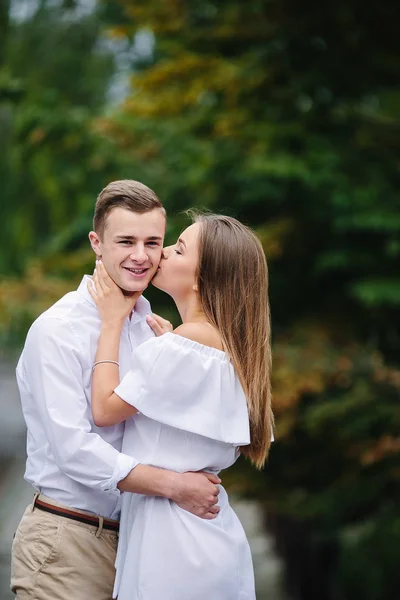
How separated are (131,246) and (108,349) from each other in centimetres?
33

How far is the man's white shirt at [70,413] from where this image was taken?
8.74ft

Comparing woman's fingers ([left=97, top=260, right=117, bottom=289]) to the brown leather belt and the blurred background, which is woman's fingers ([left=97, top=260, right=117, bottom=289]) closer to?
the brown leather belt

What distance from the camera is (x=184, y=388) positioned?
2.73 metres

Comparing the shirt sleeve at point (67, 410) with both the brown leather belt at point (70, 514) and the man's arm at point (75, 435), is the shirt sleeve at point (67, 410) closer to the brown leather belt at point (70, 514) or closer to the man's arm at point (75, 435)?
the man's arm at point (75, 435)

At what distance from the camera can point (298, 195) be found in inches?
304

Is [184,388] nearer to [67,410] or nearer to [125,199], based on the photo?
[67,410]

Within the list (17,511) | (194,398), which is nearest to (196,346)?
(194,398)

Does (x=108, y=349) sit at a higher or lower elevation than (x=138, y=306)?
lower

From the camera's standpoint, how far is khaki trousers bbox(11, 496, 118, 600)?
2781 millimetres

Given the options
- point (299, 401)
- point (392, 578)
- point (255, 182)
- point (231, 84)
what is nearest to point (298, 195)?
point (255, 182)

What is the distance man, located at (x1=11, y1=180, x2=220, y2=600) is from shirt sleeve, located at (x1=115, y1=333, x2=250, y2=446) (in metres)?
0.16

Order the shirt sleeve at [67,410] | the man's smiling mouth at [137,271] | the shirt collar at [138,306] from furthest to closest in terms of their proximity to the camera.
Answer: the shirt collar at [138,306] < the man's smiling mouth at [137,271] < the shirt sleeve at [67,410]

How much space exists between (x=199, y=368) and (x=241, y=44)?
520 cm

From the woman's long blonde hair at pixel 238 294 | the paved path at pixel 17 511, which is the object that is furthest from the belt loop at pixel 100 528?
the paved path at pixel 17 511
